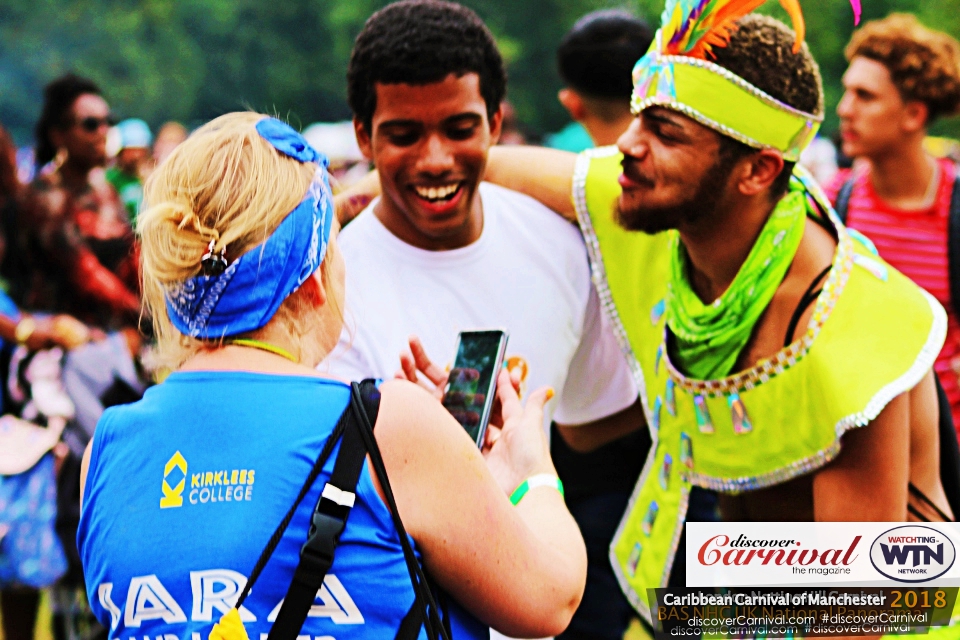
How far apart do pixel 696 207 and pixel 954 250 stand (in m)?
2.07

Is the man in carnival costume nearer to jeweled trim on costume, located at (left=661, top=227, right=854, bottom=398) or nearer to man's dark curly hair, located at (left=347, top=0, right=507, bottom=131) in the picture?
jeweled trim on costume, located at (left=661, top=227, right=854, bottom=398)

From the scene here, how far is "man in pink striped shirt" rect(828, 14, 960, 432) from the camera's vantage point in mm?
5059

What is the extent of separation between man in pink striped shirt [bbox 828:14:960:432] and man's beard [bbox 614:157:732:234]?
203 centimetres

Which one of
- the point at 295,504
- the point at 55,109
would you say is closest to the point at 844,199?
the point at 295,504

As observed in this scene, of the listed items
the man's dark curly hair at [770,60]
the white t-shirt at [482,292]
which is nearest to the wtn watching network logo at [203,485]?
the white t-shirt at [482,292]

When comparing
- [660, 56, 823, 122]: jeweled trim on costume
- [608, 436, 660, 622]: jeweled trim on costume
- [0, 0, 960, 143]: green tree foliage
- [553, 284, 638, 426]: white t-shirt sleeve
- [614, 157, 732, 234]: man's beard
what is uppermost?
[660, 56, 823, 122]: jeweled trim on costume

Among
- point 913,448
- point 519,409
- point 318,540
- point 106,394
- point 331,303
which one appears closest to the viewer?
point 318,540

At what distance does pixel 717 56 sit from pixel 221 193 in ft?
5.57

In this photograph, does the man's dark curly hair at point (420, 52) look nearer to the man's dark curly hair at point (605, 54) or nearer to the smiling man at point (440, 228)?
the smiling man at point (440, 228)

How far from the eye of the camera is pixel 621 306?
355 cm

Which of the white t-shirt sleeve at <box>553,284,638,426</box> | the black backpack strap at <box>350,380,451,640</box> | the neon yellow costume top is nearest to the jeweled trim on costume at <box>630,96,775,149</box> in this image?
the neon yellow costume top

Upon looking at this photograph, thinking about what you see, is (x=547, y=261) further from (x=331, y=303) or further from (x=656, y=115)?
(x=331, y=303)

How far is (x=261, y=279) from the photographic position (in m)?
2.02

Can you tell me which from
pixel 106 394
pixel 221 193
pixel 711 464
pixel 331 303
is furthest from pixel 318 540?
pixel 106 394
